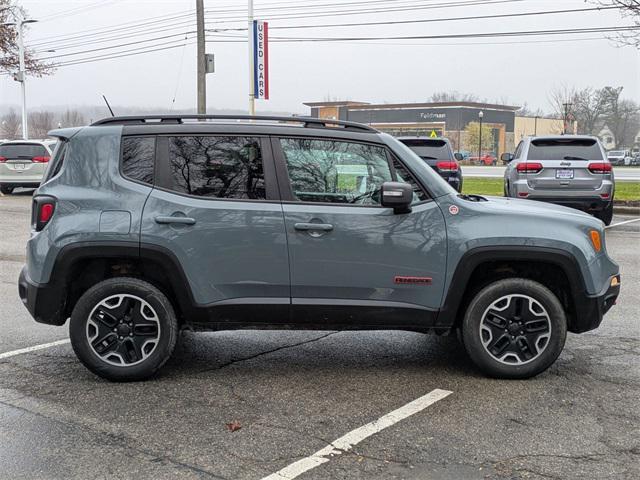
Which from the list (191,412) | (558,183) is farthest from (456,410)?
(558,183)

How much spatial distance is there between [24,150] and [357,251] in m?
19.1

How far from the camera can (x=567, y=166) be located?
12828 mm

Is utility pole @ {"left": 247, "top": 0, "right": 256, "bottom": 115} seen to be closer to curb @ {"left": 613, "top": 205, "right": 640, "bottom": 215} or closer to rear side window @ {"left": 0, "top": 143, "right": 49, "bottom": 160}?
rear side window @ {"left": 0, "top": 143, "right": 49, "bottom": 160}

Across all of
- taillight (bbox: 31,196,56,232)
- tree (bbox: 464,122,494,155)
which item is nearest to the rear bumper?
taillight (bbox: 31,196,56,232)

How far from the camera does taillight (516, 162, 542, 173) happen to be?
12.9 meters

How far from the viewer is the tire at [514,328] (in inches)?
188

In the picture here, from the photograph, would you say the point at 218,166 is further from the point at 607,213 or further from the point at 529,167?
the point at 607,213

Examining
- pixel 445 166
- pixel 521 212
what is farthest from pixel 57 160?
pixel 445 166

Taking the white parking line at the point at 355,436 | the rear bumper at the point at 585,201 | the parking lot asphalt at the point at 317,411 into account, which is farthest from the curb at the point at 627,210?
the white parking line at the point at 355,436

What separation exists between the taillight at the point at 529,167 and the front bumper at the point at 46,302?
32.9ft

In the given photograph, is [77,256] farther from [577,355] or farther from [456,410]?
[577,355]

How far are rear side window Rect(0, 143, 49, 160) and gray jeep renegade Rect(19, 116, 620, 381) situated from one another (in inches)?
702

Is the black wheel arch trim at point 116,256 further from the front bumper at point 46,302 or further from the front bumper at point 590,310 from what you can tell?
the front bumper at point 590,310

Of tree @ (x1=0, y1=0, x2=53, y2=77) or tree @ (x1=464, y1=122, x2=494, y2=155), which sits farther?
tree @ (x1=464, y1=122, x2=494, y2=155)
